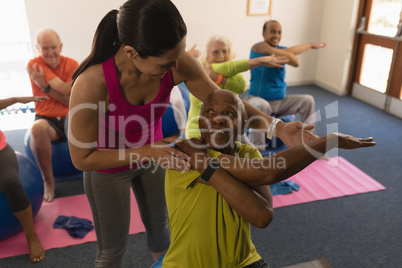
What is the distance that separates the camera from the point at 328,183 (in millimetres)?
2951

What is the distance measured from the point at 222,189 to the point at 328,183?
82.8 inches

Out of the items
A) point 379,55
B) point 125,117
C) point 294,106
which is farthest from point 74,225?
point 379,55

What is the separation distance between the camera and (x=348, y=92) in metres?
5.39

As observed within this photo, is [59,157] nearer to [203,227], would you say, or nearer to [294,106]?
[203,227]

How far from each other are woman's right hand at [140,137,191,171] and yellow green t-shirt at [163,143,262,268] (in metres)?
0.07

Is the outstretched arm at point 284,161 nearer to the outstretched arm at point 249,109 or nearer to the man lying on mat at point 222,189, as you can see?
the man lying on mat at point 222,189

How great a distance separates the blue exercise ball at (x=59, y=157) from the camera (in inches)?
114

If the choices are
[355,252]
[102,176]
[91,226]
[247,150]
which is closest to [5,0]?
[91,226]

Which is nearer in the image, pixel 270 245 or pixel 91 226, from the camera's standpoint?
pixel 270 245

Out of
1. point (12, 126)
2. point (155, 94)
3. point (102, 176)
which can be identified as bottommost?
point (12, 126)

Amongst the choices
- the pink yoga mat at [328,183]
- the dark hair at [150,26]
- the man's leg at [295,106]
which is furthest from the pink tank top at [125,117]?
the man's leg at [295,106]

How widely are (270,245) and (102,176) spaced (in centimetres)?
128

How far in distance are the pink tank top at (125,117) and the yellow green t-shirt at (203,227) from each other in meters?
→ 0.21

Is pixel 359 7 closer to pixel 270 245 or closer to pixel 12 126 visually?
pixel 270 245
